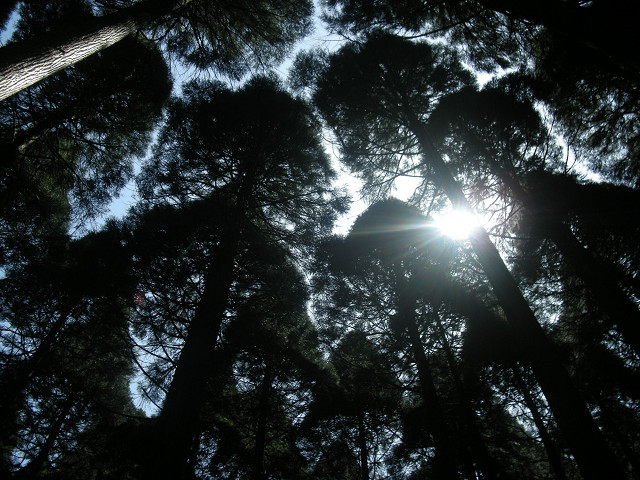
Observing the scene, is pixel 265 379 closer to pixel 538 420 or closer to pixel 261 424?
pixel 261 424

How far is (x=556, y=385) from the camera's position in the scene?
3.36 metres

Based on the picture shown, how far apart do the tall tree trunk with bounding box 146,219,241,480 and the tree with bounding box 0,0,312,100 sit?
3772 millimetres

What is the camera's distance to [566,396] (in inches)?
129

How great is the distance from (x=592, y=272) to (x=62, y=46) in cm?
1110

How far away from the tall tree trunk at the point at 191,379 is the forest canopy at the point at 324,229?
8 centimetres

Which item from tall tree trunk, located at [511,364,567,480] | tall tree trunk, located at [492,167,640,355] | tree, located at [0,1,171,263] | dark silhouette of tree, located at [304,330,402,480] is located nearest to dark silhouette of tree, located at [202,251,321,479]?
dark silhouette of tree, located at [304,330,402,480]

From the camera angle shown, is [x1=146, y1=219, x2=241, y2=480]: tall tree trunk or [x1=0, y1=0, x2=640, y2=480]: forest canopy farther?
[x1=0, y1=0, x2=640, y2=480]: forest canopy

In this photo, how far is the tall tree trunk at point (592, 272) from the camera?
6.48 m

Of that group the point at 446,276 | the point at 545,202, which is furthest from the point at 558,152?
the point at 446,276

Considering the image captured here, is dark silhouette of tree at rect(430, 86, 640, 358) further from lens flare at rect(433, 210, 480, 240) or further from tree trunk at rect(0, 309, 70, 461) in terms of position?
tree trunk at rect(0, 309, 70, 461)

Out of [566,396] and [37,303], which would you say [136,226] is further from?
[566,396]

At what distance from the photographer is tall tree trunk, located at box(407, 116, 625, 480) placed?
2938 mm

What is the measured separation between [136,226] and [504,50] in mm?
9333

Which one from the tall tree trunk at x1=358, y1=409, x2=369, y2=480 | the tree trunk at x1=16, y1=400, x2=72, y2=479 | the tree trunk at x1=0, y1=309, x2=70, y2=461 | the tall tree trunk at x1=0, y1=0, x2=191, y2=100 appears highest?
the tall tree trunk at x1=0, y1=0, x2=191, y2=100
